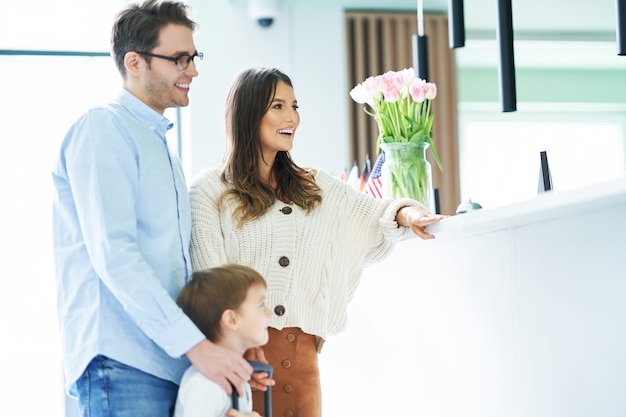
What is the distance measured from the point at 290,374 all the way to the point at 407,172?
0.70 meters

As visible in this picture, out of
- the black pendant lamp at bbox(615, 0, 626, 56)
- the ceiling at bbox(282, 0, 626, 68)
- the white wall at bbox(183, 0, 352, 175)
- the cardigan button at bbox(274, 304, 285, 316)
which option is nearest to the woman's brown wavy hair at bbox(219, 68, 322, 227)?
the cardigan button at bbox(274, 304, 285, 316)

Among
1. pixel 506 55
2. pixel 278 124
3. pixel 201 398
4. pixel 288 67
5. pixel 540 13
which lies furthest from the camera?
pixel 540 13

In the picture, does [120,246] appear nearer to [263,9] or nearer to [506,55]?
[506,55]

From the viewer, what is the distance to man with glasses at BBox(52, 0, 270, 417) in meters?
1.62

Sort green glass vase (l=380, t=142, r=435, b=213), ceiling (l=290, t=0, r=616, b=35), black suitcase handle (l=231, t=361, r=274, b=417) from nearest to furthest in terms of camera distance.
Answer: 1. black suitcase handle (l=231, t=361, r=274, b=417)
2. green glass vase (l=380, t=142, r=435, b=213)
3. ceiling (l=290, t=0, r=616, b=35)

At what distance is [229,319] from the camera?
1.67m

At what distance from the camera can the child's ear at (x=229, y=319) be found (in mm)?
1666

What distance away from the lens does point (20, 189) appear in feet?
17.4

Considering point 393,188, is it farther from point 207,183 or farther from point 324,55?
point 324,55

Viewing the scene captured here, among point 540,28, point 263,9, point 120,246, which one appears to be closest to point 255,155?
point 120,246

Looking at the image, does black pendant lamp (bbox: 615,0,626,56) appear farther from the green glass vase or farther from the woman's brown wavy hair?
the woman's brown wavy hair

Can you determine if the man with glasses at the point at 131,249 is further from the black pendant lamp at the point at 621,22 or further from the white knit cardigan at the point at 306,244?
the black pendant lamp at the point at 621,22

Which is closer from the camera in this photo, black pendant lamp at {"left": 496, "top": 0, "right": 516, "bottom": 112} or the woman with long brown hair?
the woman with long brown hair

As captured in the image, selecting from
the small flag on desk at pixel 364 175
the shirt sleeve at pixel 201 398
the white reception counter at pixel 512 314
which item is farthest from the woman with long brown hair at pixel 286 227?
the small flag on desk at pixel 364 175
